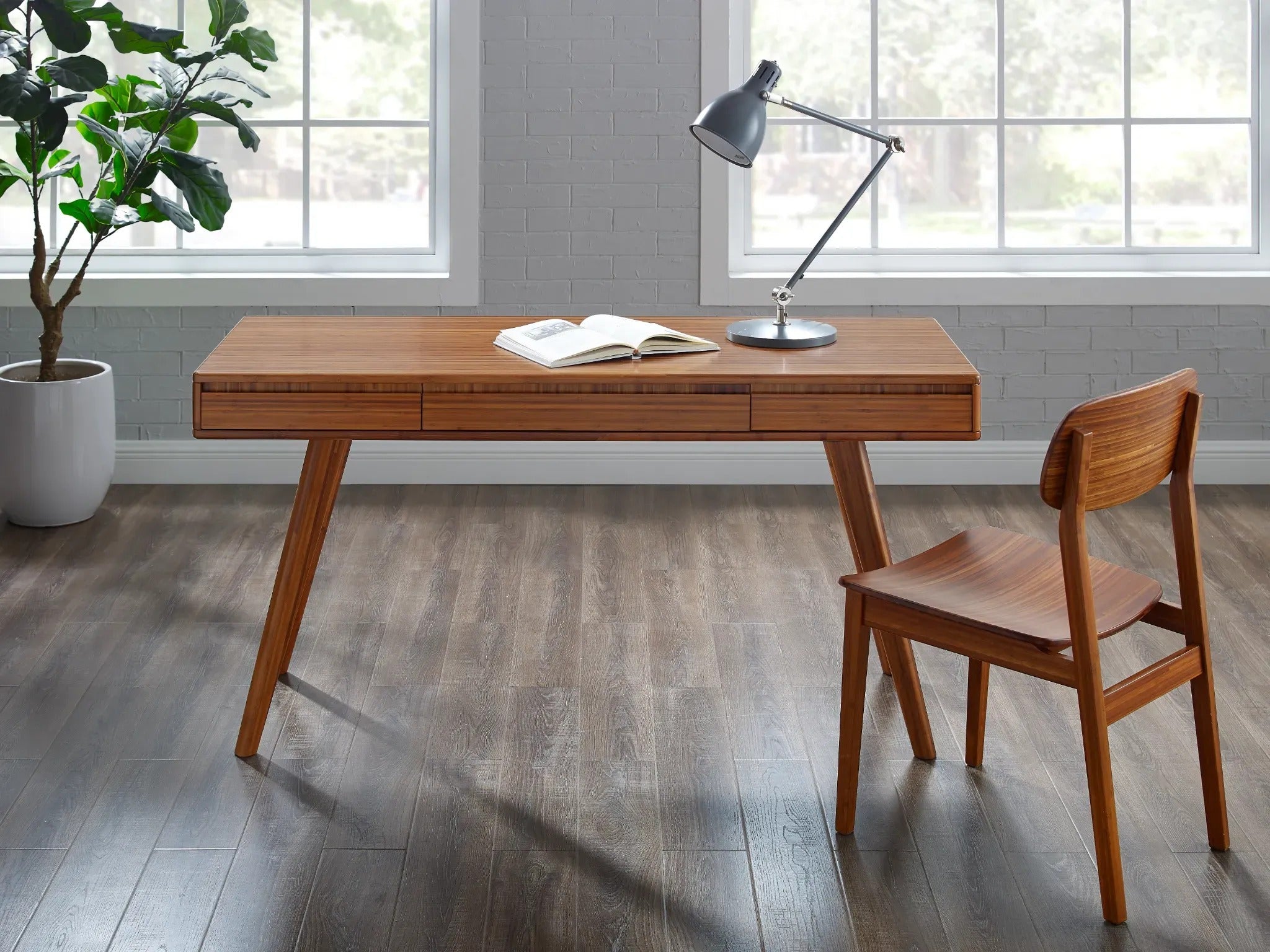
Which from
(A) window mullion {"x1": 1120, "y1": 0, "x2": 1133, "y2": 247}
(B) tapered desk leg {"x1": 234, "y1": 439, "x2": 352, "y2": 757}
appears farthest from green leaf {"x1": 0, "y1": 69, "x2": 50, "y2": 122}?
(A) window mullion {"x1": 1120, "y1": 0, "x2": 1133, "y2": 247}

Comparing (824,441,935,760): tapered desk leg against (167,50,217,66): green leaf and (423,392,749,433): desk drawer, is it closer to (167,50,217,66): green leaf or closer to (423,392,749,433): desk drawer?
(423,392,749,433): desk drawer

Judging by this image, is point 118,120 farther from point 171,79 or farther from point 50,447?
point 50,447

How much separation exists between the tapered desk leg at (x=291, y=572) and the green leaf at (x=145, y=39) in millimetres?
1602

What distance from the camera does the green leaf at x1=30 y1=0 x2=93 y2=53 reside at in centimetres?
351

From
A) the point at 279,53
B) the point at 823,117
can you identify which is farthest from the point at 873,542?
the point at 279,53

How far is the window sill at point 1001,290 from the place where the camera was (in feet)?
14.4

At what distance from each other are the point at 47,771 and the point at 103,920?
55 centimetres

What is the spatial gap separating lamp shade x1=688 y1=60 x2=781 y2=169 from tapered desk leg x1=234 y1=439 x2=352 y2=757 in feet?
2.87

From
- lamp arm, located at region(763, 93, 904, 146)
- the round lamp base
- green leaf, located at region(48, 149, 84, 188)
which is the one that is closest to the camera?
lamp arm, located at region(763, 93, 904, 146)

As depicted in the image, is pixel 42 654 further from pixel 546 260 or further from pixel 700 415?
pixel 546 260

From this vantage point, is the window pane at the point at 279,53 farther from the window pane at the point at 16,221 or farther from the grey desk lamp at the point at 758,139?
the grey desk lamp at the point at 758,139

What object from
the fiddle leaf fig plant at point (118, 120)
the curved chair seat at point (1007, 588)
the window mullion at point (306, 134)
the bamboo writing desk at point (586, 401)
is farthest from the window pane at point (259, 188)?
the curved chair seat at point (1007, 588)

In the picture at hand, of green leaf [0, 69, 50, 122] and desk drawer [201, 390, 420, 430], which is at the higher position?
green leaf [0, 69, 50, 122]

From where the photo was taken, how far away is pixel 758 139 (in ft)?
8.32
